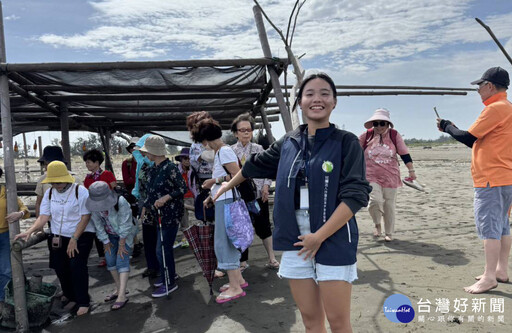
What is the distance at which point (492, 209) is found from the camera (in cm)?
323

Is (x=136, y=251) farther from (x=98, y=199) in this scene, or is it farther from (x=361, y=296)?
(x=361, y=296)

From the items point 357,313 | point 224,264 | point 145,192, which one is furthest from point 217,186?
point 357,313

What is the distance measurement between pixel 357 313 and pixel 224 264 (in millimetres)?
1346

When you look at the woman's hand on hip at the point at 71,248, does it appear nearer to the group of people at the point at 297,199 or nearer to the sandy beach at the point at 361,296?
the group of people at the point at 297,199

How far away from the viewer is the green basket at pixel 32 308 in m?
3.61

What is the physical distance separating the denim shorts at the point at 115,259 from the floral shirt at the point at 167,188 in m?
0.53

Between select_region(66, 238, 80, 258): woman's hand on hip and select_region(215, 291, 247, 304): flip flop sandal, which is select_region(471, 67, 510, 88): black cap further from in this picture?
select_region(66, 238, 80, 258): woman's hand on hip

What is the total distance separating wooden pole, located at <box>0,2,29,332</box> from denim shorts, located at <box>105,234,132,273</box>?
2.79 ft

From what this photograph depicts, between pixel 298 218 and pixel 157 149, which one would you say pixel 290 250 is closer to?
pixel 298 218

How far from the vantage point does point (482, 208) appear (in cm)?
329

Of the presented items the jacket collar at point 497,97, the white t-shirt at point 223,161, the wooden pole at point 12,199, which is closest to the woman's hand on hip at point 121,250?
the wooden pole at point 12,199

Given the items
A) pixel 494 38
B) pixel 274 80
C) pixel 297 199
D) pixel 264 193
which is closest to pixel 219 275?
pixel 264 193

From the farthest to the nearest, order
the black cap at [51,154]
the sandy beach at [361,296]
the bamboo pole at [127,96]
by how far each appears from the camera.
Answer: the bamboo pole at [127,96]
the black cap at [51,154]
the sandy beach at [361,296]

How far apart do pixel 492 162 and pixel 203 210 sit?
289 cm
